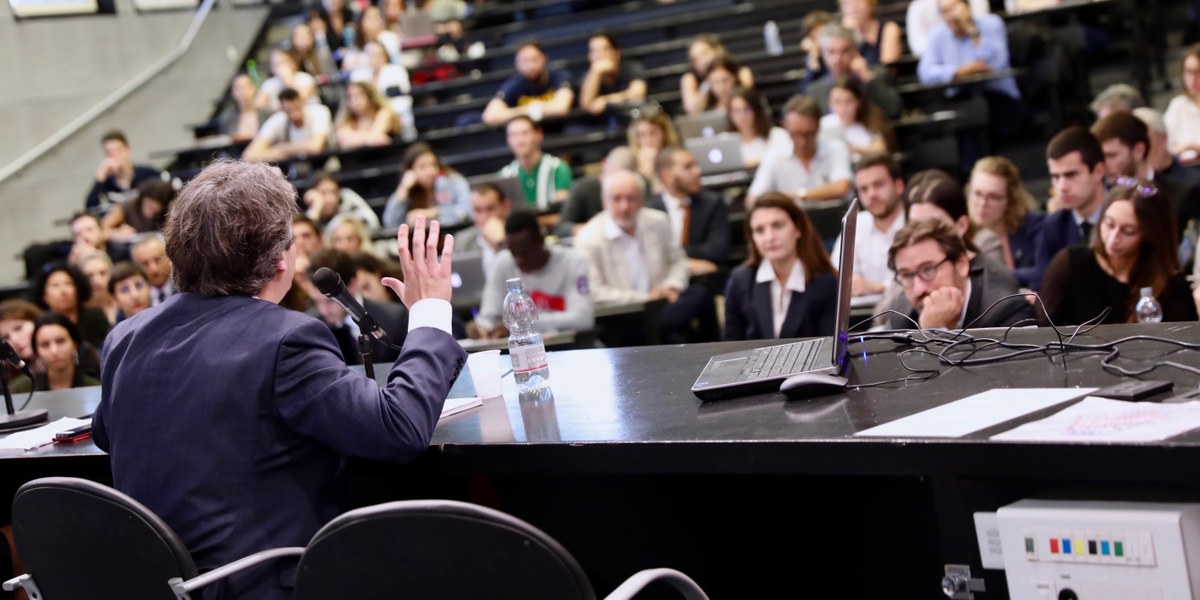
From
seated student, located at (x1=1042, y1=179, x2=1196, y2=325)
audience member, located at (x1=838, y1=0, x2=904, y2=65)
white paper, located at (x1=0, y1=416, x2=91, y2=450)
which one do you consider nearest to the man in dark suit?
white paper, located at (x1=0, y1=416, x2=91, y2=450)

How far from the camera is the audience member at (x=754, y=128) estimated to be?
283 inches

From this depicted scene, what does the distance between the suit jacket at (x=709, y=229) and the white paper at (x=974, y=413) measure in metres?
4.66

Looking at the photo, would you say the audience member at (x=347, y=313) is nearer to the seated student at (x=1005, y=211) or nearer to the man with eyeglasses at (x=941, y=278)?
the man with eyeglasses at (x=941, y=278)

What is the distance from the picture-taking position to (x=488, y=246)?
650cm

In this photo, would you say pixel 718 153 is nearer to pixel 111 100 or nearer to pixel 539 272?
pixel 539 272

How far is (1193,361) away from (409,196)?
256 inches

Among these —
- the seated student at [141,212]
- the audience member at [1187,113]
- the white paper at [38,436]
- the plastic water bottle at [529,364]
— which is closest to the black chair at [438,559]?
the plastic water bottle at [529,364]

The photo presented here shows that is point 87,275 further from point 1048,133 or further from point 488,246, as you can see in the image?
point 1048,133

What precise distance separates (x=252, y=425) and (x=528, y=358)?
2.26 feet

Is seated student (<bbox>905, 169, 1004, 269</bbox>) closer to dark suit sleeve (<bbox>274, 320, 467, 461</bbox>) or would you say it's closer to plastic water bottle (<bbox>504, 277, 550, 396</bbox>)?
plastic water bottle (<bbox>504, 277, 550, 396</bbox>)

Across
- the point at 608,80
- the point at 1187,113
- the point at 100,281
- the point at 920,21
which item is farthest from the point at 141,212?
the point at 1187,113

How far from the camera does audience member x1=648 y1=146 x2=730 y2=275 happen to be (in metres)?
6.56

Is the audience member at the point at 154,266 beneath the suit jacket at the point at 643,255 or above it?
above

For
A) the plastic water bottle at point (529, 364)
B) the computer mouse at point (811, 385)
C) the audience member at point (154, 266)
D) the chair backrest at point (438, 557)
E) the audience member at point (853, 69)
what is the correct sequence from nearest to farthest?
the chair backrest at point (438, 557)
the computer mouse at point (811, 385)
the plastic water bottle at point (529, 364)
the audience member at point (154, 266)
the audience member at point (853, 69)
